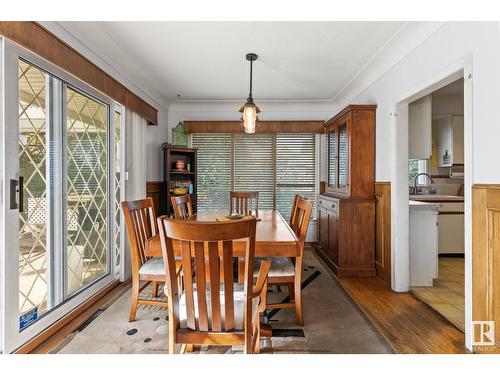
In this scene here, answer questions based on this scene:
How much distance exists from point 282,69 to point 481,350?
3066 millimetres

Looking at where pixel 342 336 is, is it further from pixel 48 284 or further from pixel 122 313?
pixel 48 284

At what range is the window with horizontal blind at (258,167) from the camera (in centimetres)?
476

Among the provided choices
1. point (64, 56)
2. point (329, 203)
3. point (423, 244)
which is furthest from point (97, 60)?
point (423, 244)

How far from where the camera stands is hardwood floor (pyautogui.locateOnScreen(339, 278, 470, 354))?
6.14 feet

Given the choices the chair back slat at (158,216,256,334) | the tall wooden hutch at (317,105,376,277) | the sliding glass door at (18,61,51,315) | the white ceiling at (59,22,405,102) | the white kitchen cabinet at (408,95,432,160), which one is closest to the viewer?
the chair back slat at (158,216,256,334)

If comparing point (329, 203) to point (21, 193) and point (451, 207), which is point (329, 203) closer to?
point (451, 207)

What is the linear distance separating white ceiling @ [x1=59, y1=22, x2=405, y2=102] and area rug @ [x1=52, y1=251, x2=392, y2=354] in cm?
231

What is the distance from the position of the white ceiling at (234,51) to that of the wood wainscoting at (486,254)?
5.21 ft

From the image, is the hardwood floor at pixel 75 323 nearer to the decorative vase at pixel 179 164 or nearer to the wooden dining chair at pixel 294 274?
the wooden dining chair at pixel 294 274

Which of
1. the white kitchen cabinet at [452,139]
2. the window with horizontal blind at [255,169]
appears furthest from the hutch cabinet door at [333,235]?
the white kitchen cabinet at [452,139]

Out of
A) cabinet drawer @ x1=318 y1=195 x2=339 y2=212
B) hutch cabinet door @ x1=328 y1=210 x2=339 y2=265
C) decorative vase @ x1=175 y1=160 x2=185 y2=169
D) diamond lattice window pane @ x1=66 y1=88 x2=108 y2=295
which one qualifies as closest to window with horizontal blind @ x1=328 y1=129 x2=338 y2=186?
cabinet drawer @ x1=318 y1=195 x2=339 y2=212

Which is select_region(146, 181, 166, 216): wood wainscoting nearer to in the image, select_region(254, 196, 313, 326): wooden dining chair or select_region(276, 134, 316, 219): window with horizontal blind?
select_region(276, 134, 316, 219): window with horizontal blind
